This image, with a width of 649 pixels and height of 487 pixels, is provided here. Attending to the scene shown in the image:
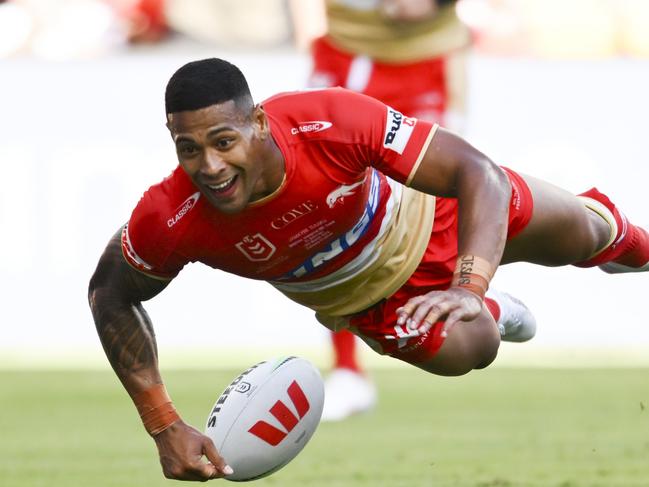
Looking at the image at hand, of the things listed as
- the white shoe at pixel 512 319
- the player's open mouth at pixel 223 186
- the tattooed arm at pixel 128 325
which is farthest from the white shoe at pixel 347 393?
the player's open mouth at pixel 223 186

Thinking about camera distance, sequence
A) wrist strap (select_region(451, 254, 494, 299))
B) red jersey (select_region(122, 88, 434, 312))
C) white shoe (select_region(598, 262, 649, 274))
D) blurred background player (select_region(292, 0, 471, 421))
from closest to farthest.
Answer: wrist strap (select_region(451, 254, 494, 299)) → red jersey (select_region(122, 88, 434, 312)) → white shoe (select_region(598, 262, 649, 274)) → blurred background player (select_region(292, 0, 471, 421))

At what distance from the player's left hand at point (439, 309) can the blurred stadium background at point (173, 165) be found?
27.0 feet

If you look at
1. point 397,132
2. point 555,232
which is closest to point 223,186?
point 397,132

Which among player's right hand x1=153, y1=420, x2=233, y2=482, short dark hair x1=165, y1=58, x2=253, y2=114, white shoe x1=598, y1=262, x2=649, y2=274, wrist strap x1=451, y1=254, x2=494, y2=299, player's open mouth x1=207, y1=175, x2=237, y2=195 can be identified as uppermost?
short dark hair x1=165, y1=58, x2=253, y2=114

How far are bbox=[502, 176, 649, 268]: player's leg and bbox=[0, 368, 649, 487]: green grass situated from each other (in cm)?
106

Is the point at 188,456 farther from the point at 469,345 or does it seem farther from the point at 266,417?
the point at 469,345

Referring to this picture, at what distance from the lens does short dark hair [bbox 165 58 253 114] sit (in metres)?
5.18

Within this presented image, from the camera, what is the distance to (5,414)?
33.2ft

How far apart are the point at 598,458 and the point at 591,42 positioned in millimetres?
8034

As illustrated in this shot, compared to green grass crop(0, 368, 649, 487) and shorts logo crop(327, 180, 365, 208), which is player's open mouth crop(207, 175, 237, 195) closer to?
shorts logo crop(327, 180, 365, 208)

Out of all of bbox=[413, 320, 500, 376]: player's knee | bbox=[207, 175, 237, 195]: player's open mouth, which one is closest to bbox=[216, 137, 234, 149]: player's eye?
bbox=[207, 175, 237, 195]: player's open mouth

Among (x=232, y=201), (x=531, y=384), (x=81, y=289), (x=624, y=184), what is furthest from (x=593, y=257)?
(x=81, y=289)

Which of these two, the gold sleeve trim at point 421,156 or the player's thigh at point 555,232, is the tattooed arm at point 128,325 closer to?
the gold sleeve trim at point 421,156

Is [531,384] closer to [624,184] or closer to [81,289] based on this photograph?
[624,184]
